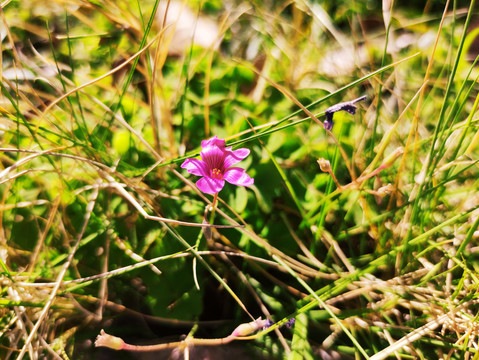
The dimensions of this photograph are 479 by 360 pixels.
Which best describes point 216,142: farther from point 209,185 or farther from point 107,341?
point 107,341

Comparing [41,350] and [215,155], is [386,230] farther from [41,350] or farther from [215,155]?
[41,350]

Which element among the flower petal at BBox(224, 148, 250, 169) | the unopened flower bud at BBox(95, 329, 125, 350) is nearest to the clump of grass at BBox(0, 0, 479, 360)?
the flower petal at BBox(224, 148, 250, 169)

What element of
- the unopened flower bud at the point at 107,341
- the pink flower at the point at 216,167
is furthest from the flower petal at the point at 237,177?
the unopened flower bud at the point at 107,341

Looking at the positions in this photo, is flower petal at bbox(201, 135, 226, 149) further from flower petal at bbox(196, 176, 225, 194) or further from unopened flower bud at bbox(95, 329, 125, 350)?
unopened flower bud at bbox(95, 329, 125, 350)

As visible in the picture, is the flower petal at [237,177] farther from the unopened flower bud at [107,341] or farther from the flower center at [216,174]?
the unopened flower bud at [107,341]

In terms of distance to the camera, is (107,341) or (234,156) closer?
(107,341)

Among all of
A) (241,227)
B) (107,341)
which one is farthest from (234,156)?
(107,341)

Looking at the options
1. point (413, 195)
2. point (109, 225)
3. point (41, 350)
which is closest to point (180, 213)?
point (109, 225)
